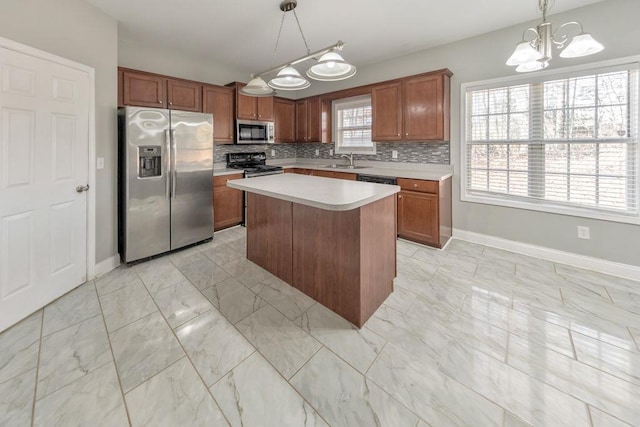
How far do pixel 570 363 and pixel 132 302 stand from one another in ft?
10.3

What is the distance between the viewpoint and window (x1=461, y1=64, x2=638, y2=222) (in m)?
2.69

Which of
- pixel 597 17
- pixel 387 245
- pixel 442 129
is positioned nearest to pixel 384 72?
pixel 442 129

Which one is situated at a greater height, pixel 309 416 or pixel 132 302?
pixel 132 302

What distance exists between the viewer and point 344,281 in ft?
6.72

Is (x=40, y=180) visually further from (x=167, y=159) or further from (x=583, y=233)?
(x=583, y=233)

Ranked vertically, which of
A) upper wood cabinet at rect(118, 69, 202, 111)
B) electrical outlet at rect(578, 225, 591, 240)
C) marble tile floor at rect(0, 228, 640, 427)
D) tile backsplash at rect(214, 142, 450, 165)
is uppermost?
upper wood cabinet at rect(118, 69, 202, 111)

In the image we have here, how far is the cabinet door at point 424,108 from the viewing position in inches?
140

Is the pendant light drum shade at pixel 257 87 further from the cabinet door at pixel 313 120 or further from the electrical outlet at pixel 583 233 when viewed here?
the electrical outlet at pixel 583 233

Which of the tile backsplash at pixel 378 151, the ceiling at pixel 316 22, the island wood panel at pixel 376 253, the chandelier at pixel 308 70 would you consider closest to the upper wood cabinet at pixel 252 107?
the tile backsplash at pixel 378 151

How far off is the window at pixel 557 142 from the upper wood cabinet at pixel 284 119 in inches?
122

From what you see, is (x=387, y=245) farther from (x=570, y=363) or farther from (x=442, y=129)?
(x=442, y=129)

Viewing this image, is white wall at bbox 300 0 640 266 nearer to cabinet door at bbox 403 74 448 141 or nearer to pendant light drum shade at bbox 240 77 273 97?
cabinet door at bbox 403 74 448 141

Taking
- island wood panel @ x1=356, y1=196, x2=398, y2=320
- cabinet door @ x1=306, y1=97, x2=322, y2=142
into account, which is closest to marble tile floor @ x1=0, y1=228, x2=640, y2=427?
island wood panel @ x1=356, y1=196, x2=398, y2=320

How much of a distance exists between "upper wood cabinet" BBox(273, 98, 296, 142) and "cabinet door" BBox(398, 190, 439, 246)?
108 inches
